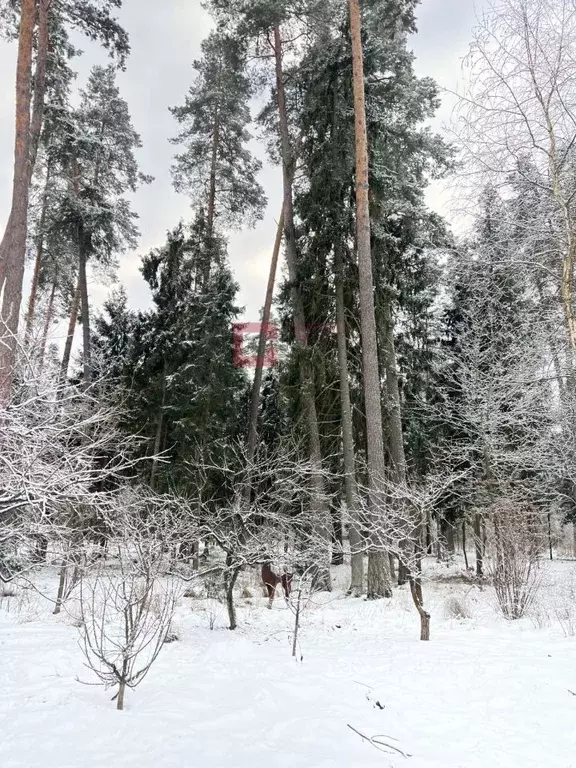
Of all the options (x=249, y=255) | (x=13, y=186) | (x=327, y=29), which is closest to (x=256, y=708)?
(x=13, y=186)

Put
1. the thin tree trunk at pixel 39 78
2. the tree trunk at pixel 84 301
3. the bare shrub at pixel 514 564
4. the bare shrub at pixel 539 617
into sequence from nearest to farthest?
1. the bare shrub at pixel 539 617
2. the bare shrub at pixel 514 564
3. the thin tree trunk at pixel 39 78
4. the tree trunk at pixel 84 301

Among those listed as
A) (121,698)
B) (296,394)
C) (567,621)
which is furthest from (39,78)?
(567,621)

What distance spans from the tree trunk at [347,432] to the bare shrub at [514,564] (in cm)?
372

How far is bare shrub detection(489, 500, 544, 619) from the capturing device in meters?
7.70

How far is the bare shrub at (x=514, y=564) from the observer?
770cm

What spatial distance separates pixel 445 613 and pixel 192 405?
9.44 meters

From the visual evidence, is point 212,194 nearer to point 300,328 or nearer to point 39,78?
point 300,328

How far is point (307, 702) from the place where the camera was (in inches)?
169

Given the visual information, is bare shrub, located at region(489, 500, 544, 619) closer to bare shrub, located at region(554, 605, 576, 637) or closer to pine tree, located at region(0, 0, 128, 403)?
bare shrub, located at region(554, 605, 576, 637)

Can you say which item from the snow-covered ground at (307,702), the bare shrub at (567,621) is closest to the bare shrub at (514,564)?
the bare shrub at (567,621)

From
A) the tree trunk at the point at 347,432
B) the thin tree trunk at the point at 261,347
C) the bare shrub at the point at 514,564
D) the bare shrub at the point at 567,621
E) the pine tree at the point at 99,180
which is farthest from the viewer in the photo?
the pine tree at the point at 99,180

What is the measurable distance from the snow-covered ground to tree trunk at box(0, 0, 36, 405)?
5.11 metres

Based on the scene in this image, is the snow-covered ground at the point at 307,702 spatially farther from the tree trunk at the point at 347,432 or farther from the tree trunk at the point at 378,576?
the tree trunk at the point at 347,432

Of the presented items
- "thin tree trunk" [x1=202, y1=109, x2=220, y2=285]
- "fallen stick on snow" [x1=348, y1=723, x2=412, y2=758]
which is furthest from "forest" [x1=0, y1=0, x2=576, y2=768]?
"thin tree trunk" [x1=202, y1=109, x2=220, y2=285]
